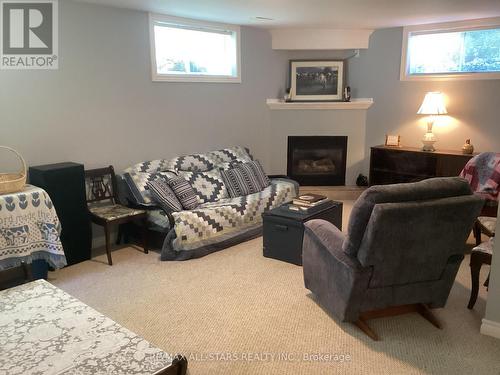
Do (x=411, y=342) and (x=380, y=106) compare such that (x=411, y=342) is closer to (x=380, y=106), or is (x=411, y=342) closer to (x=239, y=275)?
(x=239, y=275)

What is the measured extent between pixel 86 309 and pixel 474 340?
7.48 feet

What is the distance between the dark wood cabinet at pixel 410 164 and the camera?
5.01 metres

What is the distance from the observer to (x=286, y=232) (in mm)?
3744

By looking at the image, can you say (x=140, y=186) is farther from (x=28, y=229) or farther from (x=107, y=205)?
(x=28, y=229)

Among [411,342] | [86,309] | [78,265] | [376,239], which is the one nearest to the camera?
[86,309]

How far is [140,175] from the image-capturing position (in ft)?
13.9

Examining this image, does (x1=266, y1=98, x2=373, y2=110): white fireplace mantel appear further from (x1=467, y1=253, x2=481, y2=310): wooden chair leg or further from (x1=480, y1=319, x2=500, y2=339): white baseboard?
(x1=480, y1=319, x2=500, y2=339): white baseboard

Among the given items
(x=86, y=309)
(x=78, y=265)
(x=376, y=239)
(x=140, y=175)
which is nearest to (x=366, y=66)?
(x=140, y=175)

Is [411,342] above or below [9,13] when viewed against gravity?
below

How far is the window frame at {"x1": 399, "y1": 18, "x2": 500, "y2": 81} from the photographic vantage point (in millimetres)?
4969

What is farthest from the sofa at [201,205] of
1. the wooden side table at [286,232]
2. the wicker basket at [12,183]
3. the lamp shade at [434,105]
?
the lamp shade at [434,105]

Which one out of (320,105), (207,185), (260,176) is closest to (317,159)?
(320,105)

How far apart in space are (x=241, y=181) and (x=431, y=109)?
2561mm

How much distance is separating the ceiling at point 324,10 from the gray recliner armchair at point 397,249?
2.41 metres
